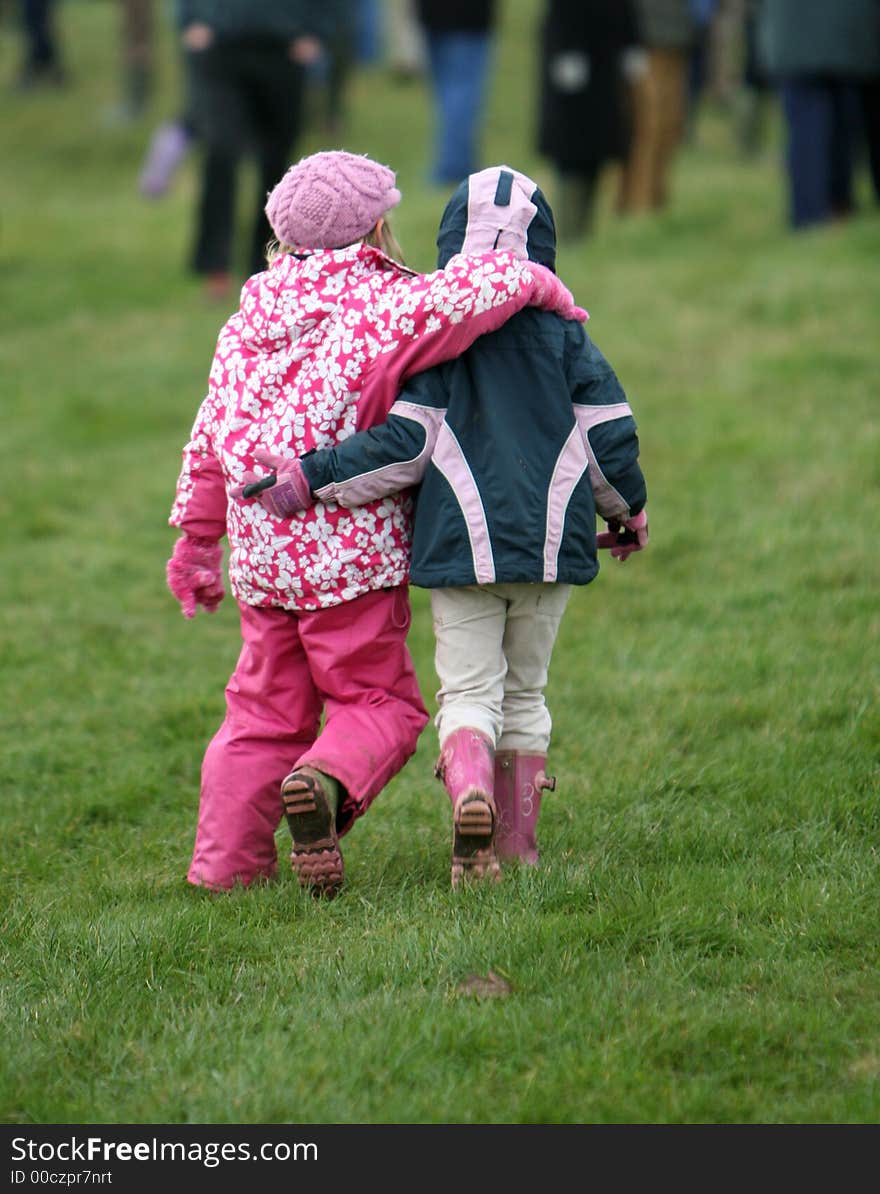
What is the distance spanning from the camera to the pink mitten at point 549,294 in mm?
4113

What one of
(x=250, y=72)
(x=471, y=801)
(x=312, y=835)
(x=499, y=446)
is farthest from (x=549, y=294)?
(x=250, y=72)

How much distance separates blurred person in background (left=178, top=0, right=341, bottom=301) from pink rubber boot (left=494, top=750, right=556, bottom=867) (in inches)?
289

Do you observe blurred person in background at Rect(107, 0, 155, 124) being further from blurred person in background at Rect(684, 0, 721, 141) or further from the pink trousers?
the pink trousers

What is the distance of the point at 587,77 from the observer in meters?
12.3

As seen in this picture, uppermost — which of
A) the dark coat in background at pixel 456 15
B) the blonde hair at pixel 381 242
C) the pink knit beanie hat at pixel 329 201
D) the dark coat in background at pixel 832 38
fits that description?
the dark coat in background at pixel 456 15

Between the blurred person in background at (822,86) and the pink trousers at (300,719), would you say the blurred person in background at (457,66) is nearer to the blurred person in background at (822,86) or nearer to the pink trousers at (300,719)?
the blurred person in background at (822,86)

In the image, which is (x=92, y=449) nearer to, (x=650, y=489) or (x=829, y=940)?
(x=650, y=489)

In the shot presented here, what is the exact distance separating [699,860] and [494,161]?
1501 cm

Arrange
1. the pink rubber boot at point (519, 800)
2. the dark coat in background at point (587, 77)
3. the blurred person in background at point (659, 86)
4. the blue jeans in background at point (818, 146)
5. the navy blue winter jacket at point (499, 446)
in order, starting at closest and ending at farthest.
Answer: the navy blue winter jacket at point (499, 446), the pink rubber boot at point (519, 800), the blue jeans in background at point (818, 146), the dark coat in background at point (587, 77), the blurred person in background at point (659, 86)

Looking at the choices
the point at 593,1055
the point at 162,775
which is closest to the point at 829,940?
the point at 593,1055

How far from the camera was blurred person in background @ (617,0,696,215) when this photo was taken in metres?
13.2

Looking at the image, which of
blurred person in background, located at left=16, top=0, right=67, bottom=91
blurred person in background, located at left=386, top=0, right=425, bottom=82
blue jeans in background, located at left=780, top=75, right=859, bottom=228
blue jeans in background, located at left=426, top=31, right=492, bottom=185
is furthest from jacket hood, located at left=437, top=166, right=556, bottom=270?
blurred person in background, located at left=386, top=0, right=425, bottom=82

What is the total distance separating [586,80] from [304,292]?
8.69 m

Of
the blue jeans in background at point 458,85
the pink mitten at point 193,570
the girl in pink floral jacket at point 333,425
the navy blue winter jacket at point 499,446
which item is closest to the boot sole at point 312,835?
the girl in pink floral jacket at point 333,425
